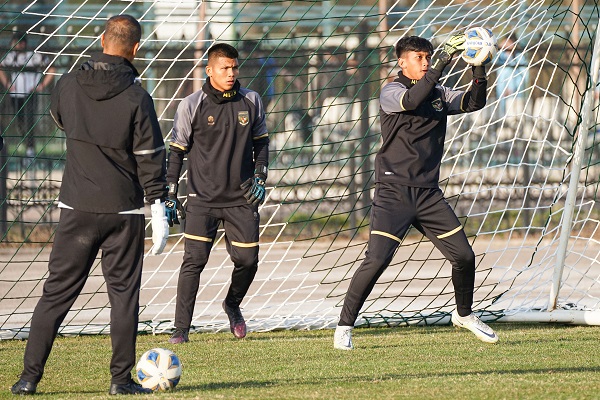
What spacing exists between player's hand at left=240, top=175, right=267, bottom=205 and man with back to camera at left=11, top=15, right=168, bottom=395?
2.13m

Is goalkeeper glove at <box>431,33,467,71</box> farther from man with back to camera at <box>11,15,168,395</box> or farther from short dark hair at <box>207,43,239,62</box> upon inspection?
man with back to camera at <box>11,15,168,395</box>

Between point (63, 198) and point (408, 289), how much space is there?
17.5 feet

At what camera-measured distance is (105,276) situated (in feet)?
16.5

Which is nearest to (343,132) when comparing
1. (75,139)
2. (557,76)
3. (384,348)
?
(557,76)

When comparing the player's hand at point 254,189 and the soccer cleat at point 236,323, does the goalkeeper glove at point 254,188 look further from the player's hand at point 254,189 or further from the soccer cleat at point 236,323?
the soccer cleat at point 236,323

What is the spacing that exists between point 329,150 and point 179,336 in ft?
24.2

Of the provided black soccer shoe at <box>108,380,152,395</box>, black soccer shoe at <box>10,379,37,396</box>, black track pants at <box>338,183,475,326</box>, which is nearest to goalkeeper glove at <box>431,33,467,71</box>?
black track pants at <box>338,183,475,326</box>

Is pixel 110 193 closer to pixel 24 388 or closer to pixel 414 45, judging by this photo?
pixel 24 388

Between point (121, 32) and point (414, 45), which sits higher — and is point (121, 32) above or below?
above

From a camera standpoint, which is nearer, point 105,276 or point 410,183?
point 105,276

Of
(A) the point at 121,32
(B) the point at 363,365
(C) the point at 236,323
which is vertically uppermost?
(A) the point at 121,32

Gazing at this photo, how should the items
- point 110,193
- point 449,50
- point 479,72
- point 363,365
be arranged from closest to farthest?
point 110,193, point 363,365, point 449,50, point 479,72

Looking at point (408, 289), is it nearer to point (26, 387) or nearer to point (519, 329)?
point (519, 329)

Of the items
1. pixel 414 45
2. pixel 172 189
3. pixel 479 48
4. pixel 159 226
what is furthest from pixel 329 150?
pixel 159 226
